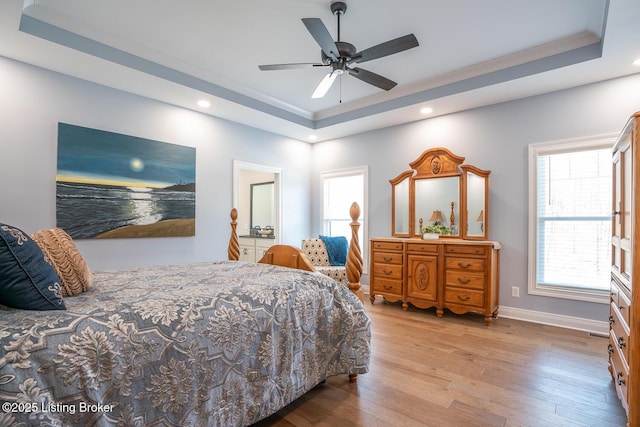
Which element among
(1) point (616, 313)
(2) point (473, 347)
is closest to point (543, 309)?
(2) point (473, 347)

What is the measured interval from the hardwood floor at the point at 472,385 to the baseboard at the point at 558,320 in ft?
0.41

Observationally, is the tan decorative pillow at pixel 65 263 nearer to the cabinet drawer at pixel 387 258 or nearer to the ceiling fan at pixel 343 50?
the ceiling fan at pixel 343 50

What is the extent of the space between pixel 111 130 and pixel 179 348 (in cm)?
309

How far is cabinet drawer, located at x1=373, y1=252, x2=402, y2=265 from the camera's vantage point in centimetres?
432

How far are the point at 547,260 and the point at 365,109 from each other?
294cm

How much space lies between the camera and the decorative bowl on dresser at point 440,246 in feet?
12.2

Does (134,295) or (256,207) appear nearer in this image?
(134,295)

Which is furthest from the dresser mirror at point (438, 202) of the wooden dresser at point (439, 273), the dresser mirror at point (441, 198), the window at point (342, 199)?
the window at point (342, 199)

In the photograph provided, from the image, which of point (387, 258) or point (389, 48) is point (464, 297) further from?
point (389, 48)

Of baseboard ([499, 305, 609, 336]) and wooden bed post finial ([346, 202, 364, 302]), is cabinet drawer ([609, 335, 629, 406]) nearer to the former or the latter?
baseboard ([499, 305, 609, 336])

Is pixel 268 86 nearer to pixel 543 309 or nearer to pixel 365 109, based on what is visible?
pixel 365 109

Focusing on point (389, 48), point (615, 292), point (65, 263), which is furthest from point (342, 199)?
A: point (65, 263)

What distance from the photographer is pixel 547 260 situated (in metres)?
3.68

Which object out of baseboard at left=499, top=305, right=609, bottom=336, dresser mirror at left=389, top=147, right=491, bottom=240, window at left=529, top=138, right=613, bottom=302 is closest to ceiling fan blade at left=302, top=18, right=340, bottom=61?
dresser mirror at left=389, top=147, right=491, bottom=240
